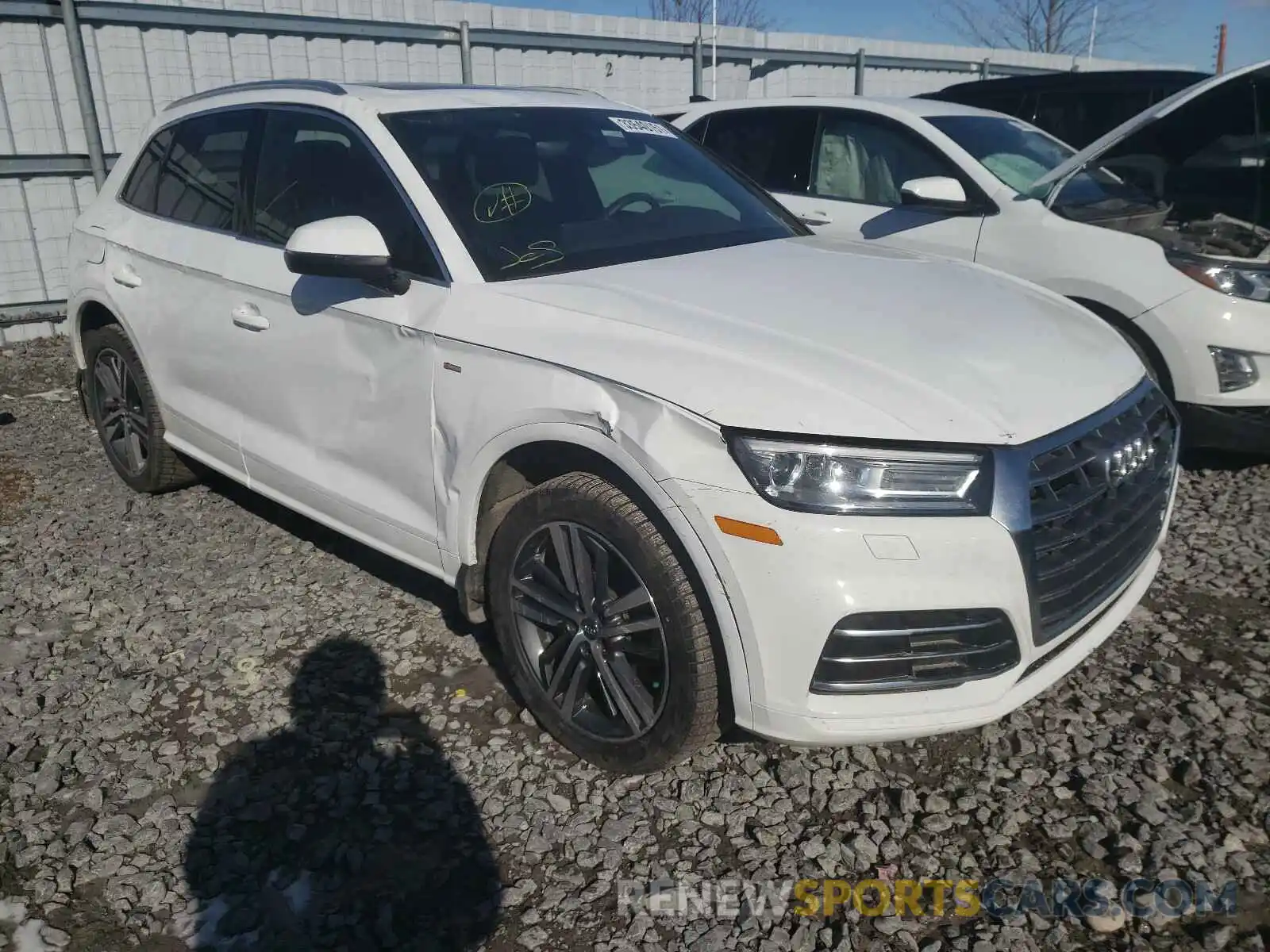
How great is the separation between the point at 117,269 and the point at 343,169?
1664 millimetres

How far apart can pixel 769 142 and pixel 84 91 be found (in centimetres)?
562

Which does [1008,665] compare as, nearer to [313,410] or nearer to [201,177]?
[313,410]

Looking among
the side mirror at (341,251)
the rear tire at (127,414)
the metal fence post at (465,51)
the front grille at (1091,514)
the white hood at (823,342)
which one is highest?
the metal fence post at (465,51)

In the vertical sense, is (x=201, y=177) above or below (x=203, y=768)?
above

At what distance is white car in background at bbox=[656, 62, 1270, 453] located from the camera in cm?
439

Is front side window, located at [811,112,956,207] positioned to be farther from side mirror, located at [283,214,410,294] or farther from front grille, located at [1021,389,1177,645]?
side mirror, located at [283,214,410,294]

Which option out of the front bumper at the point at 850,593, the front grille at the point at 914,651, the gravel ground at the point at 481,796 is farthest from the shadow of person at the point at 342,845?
the front grille at the point at 914,651

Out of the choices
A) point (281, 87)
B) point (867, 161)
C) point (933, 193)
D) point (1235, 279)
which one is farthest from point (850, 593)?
point (867, 161)

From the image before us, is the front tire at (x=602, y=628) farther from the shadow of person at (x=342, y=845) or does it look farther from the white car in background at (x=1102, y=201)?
the white car in background at (x=1102, y=201)

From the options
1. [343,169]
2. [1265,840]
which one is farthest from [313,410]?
[1265,840]

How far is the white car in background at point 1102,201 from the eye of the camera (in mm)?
4387

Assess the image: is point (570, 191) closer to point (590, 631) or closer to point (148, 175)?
point (590, 631)

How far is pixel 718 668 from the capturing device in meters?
2.45

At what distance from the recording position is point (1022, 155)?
5973 mm
